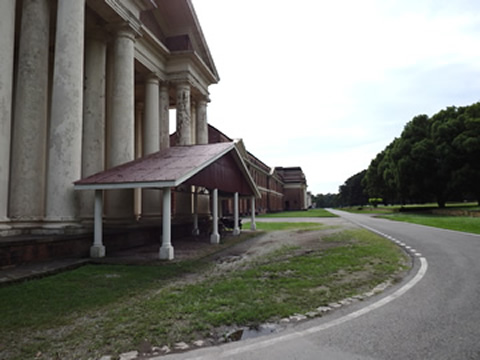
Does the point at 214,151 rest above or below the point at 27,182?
above

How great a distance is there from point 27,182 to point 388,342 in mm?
10521

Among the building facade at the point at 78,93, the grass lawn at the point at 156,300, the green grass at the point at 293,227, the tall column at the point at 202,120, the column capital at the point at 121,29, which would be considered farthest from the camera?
the tall column at the point at 202,120

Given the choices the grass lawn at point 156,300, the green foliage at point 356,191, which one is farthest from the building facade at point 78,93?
the green foliage at point 356,191

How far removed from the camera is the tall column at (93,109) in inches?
531

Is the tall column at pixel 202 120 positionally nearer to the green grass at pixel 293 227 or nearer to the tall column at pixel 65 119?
the green grass at pixel 293 227

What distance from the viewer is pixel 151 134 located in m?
18.1

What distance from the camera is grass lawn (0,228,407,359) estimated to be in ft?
13.5

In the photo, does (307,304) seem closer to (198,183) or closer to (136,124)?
(198,183)

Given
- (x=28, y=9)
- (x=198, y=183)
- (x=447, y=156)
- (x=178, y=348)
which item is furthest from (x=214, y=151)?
(x=447, y=156)

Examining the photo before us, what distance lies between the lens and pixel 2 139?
9.22 metres

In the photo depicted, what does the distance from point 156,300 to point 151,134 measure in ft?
44.2

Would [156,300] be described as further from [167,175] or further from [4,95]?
[4,95]

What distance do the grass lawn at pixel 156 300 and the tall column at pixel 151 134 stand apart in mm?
8498

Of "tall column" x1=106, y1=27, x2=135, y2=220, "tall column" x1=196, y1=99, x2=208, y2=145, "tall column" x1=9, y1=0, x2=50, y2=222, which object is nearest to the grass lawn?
"tall column" x1=9, y1=0, x2=50, y2=222
